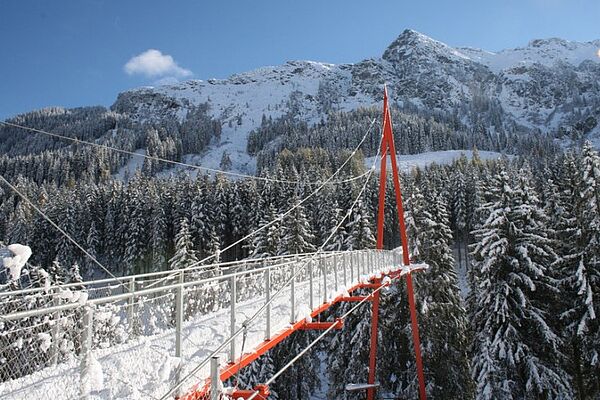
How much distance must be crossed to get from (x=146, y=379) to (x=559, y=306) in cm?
1785

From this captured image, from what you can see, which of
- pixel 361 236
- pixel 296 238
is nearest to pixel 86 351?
pixel 361 236

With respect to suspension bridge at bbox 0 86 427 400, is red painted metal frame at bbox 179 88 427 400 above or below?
below

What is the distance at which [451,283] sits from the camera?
21891 millimetres

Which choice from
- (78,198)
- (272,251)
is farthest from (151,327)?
(78,198)

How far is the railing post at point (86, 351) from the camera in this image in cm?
388

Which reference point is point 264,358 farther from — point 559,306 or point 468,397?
point 559,306

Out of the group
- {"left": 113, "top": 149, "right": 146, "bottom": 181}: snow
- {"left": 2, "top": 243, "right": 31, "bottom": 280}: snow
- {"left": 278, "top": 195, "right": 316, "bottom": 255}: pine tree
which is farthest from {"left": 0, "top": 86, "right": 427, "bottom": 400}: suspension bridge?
{"left": 113, "top": 149, "right": 146, "bottom": 181}: snow

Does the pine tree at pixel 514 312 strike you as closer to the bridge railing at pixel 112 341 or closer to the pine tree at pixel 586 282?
the pine tree at pixel 586 282

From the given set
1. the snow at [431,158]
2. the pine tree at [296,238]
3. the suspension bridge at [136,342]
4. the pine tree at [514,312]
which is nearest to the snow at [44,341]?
the suspension bridge at [136,342]

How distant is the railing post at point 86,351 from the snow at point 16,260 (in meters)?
1.33

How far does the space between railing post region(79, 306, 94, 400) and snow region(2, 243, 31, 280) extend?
1327 millimetres

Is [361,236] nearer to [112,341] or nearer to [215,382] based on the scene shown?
[112,341]

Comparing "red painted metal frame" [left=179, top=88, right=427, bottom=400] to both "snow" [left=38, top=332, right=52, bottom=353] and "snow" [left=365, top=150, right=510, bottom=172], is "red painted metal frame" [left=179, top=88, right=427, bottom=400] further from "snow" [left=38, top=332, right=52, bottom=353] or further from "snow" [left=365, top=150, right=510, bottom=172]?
"snow" [left=365, top=150, right=510, bottom=172]

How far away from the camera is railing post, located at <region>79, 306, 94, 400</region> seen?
3875 mm
